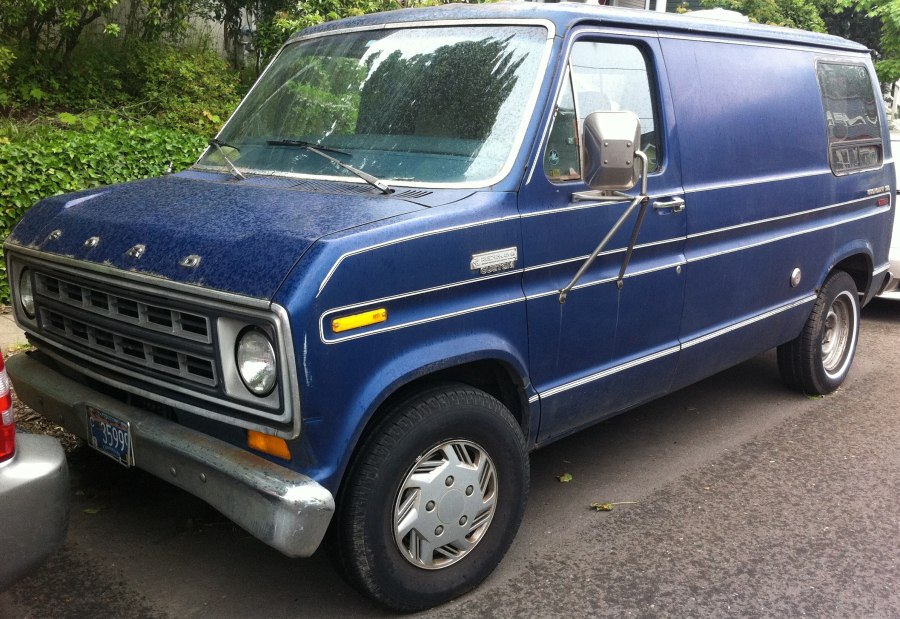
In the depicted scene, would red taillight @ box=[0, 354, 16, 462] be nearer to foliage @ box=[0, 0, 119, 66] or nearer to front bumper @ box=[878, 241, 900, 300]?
foliage @ box=[0, 0, 119, 66]

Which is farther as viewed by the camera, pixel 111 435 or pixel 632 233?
pixel 632 233

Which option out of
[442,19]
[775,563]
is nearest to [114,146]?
[442,19]

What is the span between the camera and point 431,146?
3783mm

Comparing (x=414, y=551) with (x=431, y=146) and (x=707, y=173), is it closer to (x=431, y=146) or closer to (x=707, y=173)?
(x=431, y=146)

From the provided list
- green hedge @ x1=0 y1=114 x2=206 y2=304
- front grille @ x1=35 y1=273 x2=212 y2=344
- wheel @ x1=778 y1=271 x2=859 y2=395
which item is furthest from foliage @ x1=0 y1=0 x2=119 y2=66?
wheel @ x1=778 y1=271 x2=859 y2=395

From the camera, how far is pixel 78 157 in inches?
281

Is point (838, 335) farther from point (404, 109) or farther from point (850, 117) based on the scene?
point (404, 109)

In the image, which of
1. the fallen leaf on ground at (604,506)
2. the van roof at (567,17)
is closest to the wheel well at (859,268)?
the van roof at (567,17)

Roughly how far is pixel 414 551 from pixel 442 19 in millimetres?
2321

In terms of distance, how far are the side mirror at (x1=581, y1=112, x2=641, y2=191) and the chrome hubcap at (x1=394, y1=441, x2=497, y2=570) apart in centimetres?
117

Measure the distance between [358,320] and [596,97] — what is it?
1.67 m

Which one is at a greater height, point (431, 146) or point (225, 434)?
point (431, 146)

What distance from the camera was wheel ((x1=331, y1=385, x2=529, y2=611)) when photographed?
3187 mm

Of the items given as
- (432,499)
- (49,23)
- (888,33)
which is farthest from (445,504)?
(888,33)
